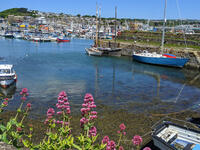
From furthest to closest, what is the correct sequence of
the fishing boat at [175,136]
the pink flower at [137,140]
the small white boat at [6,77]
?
the small white boat at [6,77], the fishing boat at [175,136], the pink flower at [137,140]

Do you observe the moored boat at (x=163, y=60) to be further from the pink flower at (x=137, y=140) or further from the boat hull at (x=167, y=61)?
the pink flower at (x=137, y=140)

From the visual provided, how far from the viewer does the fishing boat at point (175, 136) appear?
809cm

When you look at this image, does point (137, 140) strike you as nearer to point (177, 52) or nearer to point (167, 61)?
point (167, 61)

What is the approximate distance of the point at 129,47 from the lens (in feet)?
172

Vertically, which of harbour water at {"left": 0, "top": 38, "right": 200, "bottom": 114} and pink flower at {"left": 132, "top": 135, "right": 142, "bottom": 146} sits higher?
pink flower at {"left": 132, "top": 135, "right": 142, "bottom": 146}

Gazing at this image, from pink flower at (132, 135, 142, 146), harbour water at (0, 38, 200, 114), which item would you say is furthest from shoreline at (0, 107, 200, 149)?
pink flower at (132, 135, 142, 146)

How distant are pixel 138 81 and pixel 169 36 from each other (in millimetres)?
35117

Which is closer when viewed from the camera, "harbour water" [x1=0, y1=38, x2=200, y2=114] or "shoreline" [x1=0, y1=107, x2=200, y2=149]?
"shoreline" [x1=0, y1=107, x2=200, y2=149]

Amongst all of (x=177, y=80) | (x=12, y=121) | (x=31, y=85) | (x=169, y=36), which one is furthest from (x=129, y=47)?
(x=12, y=121)

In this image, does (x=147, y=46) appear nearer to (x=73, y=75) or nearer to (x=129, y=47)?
(x=129, y=47)

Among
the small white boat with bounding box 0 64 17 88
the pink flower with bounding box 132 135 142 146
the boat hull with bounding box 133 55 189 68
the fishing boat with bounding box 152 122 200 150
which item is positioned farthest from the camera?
the boat hull with bounding box 133 55 189 68

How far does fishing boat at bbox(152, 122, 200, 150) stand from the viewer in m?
8.09

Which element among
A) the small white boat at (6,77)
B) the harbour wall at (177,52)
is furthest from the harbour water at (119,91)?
the harbour wall at (177,52)

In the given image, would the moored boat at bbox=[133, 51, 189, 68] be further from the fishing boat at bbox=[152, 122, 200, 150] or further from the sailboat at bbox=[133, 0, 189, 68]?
the fishing boat at bbox=[152, 122, 200, 150]
